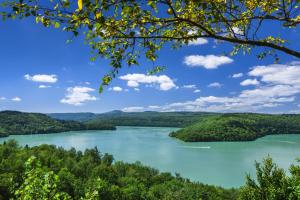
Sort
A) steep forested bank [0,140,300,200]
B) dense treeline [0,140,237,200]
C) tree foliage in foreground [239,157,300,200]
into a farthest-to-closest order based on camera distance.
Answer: dense treeline [0,140,237,200]
tree foliage in foreground [239,157,300,200]
steep forested bank [0,140,300,200]

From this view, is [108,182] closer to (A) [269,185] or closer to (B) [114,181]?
(B) [114,181]

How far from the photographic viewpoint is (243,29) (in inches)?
254

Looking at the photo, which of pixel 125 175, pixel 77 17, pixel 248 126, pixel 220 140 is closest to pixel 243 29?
pixel 77 17

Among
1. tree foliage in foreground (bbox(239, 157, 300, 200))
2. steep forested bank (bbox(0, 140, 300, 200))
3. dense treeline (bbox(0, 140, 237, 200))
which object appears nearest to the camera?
steep forested bank (bbox(0, 140, 300, 200))

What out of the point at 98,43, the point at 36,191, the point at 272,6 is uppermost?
the point at 272,6

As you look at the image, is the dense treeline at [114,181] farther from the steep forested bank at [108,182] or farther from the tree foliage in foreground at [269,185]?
the tree foliage in foreground at [269,185]

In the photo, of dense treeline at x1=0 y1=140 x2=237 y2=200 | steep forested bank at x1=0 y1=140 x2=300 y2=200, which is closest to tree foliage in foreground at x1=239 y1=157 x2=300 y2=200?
steep forested bank at x1=0 y1=140 x2=300 y2=200

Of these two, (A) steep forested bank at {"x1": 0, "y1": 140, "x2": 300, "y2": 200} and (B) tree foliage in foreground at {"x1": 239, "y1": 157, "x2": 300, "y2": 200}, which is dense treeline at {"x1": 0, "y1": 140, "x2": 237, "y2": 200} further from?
(B) tree foliage in foreground at {"x1": 239, "y1": 157, "x2": 300, "y2": 200}

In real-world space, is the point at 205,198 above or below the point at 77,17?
below

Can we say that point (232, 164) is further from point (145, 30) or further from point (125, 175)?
point (145, 30)

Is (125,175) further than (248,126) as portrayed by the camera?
No

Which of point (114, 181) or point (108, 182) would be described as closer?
point (108, 182)

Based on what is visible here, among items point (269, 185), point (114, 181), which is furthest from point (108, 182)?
point (269, 185)

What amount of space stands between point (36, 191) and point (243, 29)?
5.19m
